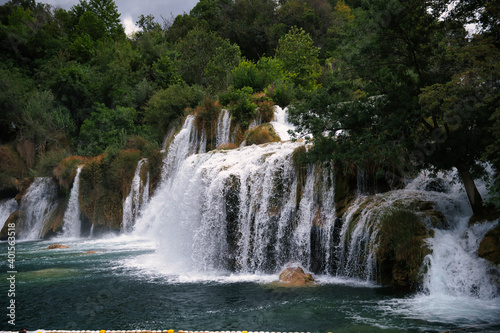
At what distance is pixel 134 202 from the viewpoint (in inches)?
814

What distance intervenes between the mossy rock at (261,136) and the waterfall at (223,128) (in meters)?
2.75

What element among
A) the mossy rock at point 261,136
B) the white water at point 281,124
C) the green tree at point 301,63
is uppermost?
the green tree at point 301,63

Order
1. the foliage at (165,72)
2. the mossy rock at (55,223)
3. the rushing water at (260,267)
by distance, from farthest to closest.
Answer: the foliage at (165,72) → the mossy rock at (55,223) → the rushing water at (260,267)

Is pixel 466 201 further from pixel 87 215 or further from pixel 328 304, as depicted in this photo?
pixel 87 215

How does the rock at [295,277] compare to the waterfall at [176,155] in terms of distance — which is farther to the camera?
the waterfall at [176,155]

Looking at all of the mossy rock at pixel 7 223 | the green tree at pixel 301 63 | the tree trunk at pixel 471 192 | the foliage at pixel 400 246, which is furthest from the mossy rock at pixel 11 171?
the tree trunk at pixel 471 192

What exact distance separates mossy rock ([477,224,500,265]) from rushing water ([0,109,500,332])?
0.17 metres

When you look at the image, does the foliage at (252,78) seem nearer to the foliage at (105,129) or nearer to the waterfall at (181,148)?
the waterfall at (181,148)

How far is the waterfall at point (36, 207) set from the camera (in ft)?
75.4

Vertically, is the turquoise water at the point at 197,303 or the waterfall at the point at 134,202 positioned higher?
the waterfall at the point at 134,202

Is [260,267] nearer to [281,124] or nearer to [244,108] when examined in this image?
[281,124]

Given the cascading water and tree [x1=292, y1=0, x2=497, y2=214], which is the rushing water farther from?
tree [x1=292, y1=0, x2=497, y2=214]


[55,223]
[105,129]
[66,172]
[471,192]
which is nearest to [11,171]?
[66,172]

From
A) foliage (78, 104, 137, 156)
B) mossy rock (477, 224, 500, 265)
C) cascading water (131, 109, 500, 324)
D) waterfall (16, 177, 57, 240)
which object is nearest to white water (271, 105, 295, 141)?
cascading water (131, 109, 500, 324)
